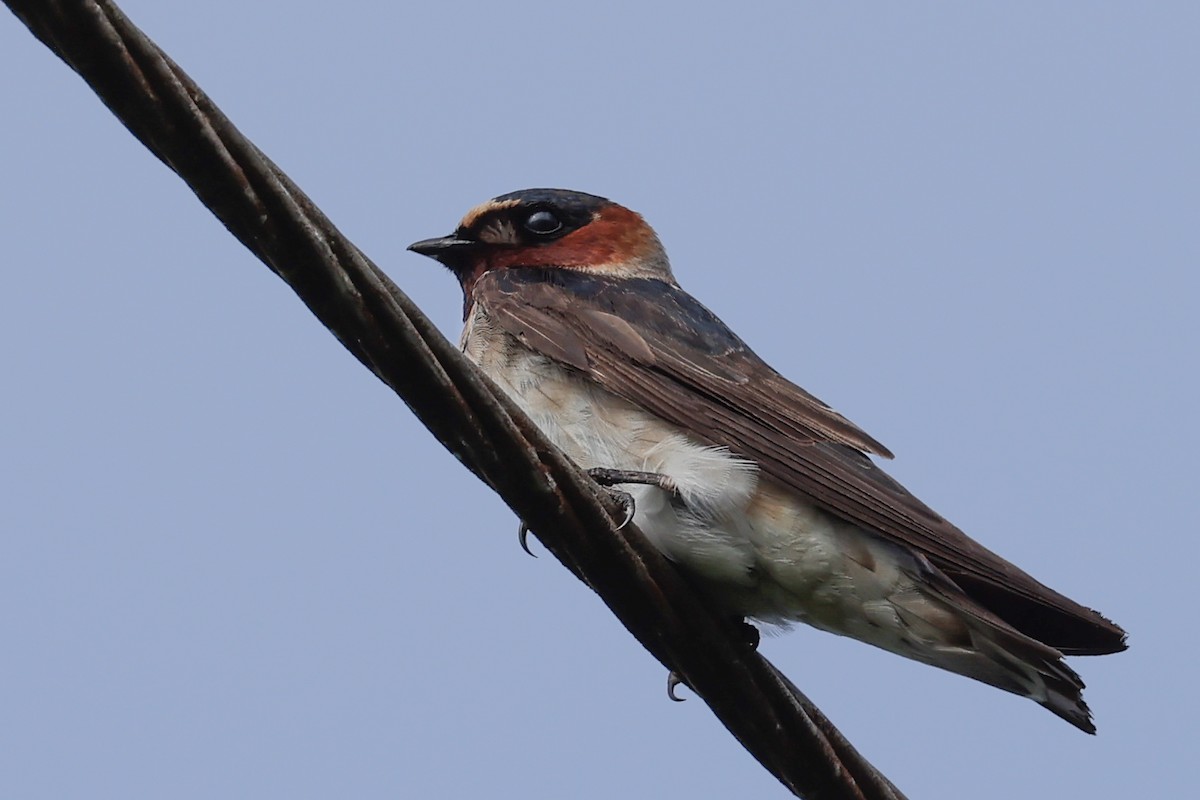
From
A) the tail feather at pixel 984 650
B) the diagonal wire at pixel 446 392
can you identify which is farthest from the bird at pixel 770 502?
the diagonal wire at pixel 446 392

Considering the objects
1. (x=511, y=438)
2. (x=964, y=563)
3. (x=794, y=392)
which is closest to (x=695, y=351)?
(x=794, y=392)

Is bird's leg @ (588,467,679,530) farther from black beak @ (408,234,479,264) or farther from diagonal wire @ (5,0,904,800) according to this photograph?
black beak @ (408,234,479,264)

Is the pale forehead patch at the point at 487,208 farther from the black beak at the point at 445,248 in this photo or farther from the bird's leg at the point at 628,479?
the bird's leg at the point at 628,479

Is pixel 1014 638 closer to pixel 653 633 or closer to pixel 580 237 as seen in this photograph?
pixel 653 633

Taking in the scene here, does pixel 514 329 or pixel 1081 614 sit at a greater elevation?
pixel 514 329

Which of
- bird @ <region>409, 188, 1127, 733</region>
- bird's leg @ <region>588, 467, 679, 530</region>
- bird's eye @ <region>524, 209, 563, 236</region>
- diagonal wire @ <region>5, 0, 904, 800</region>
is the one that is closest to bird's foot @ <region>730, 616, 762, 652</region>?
bird @ <region>409, 188, 1127, 733</region>

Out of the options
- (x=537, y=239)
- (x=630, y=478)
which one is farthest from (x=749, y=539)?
(x=537, y=239)

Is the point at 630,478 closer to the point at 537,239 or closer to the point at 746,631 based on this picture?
the point at 746,631
